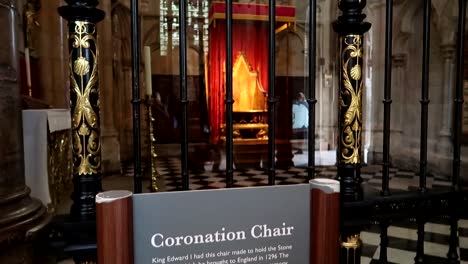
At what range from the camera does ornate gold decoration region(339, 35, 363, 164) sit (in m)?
1.07

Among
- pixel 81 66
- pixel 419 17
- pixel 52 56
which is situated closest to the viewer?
pixel 81 66

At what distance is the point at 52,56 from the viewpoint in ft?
16.3

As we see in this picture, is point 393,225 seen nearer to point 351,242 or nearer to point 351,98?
point 351,242

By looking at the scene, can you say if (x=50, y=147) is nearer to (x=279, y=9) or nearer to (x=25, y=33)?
(x=25, y=33)

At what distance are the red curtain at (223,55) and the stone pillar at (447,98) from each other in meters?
3.25

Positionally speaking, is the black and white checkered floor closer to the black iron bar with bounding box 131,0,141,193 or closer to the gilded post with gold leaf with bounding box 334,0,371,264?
the gilded post with gold leaf with bounding box 334,0,371,264

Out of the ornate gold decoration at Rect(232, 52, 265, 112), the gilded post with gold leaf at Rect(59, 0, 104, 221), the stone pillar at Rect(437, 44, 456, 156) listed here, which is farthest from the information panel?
the ornate gold decoration at Rect(232, 52, 265, 112)

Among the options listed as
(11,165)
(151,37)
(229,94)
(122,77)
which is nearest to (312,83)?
(229,94)

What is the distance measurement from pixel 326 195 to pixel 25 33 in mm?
A: 4342

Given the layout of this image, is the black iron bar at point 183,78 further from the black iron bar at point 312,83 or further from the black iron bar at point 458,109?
the black iron bar at point 458,109

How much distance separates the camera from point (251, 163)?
21.7 ft

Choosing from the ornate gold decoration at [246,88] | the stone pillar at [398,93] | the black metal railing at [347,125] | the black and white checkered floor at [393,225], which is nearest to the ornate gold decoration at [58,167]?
the black and white checkered floor at [393,225]

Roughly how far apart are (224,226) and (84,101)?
19.0 inches

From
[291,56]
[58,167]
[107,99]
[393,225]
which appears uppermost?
[291,56]
